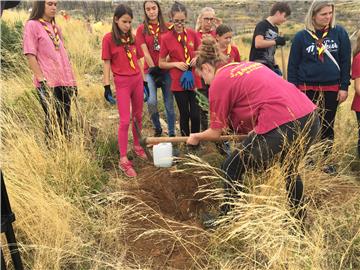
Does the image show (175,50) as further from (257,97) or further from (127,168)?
(257,97)

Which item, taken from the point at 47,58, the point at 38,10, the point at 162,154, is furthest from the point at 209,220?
the point at 38,10

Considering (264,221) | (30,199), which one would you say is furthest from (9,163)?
(264,221)

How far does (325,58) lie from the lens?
3436 mm

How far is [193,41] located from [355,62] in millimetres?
1655

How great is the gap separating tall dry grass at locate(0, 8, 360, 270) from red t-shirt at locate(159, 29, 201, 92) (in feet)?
3.39

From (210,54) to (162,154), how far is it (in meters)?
1.18

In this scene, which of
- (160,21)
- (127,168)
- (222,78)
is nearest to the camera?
(222,78)

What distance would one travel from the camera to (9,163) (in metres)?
3.08

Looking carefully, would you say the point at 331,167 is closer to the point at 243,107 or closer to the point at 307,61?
the point at 307,61

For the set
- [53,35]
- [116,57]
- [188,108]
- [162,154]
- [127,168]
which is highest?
[53,35]

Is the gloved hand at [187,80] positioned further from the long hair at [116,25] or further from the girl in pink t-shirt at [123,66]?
the long hair at [116,25]

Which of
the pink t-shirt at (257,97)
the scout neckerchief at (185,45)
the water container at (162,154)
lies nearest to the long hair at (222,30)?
the scout neckerchief at (185,45)

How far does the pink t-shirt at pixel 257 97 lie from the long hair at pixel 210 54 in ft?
0.33

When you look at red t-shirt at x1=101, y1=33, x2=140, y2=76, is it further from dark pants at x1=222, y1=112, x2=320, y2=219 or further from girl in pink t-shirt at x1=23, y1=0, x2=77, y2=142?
dark pants at x1=222, y1=112, x2=320, y2=219
